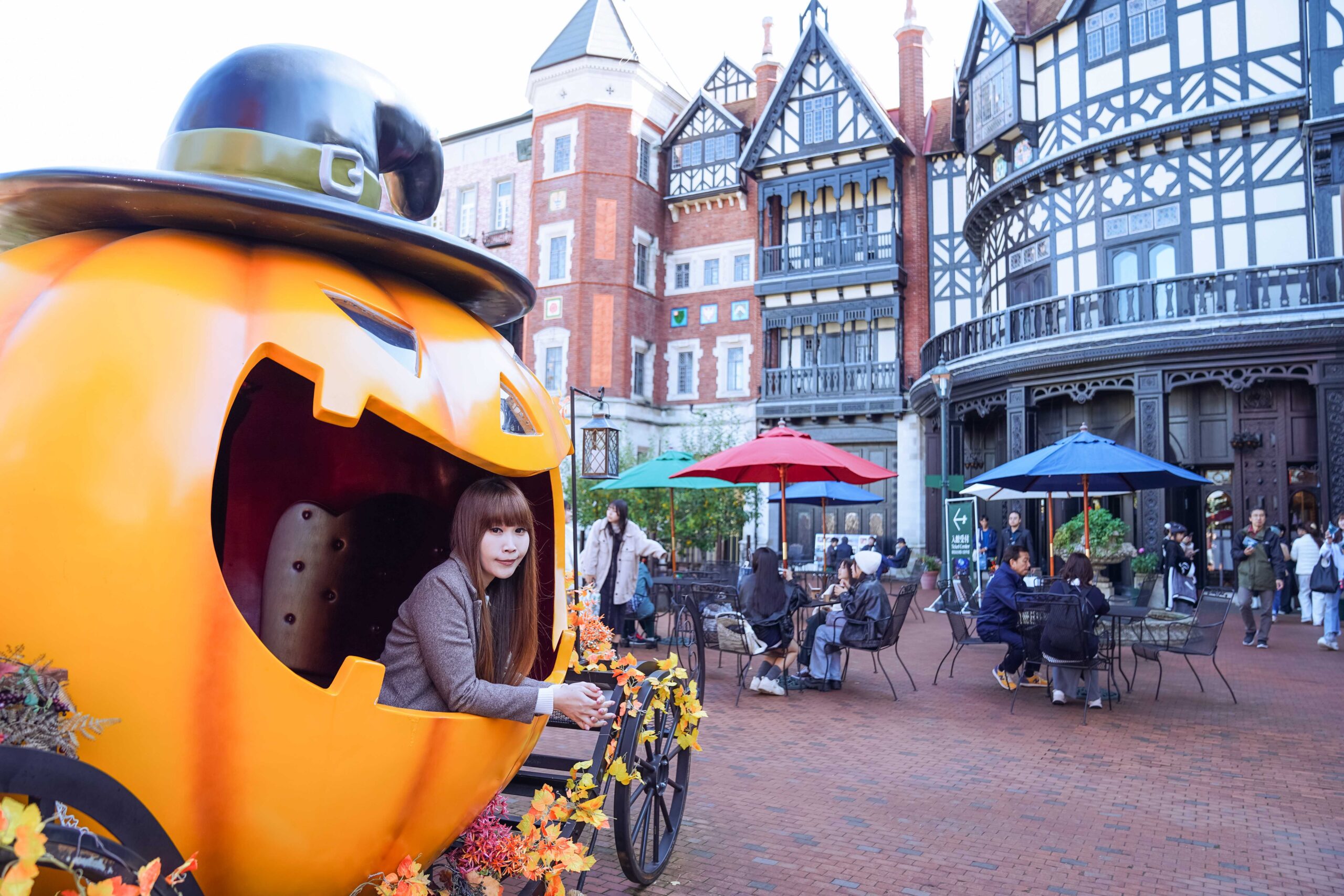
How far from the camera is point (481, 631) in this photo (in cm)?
267

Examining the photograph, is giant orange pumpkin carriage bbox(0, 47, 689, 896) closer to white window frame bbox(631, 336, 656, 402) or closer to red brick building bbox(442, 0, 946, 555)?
red brick building bbox(442, 0, 946, 555)

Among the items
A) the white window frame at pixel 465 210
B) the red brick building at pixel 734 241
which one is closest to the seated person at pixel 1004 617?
the red brick building at pixel 734 241

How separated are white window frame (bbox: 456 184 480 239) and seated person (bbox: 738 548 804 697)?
26.6 meters

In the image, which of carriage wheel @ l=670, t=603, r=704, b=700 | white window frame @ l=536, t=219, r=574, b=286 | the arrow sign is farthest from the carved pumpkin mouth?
white window frame @ l=536, t=219, r=574, b=286

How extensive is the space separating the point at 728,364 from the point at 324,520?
2632 centimetres

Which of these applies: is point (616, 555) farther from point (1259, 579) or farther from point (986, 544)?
point (986, 544)

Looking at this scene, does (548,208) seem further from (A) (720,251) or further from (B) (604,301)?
(A) (720,251)

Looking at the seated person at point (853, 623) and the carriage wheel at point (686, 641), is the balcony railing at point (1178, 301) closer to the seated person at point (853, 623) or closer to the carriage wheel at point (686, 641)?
the seated person at point (853, 623)

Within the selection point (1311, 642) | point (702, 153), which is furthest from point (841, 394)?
point (1311, 642)

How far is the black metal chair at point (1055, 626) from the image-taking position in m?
7.45

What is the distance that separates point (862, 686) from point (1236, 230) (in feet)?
42.6

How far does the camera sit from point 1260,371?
602 inches

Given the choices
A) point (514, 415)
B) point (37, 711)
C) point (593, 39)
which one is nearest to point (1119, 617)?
point (514, 415)

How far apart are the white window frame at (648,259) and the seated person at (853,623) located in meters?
21.1
